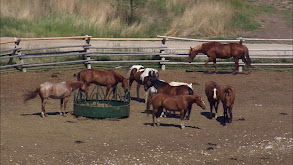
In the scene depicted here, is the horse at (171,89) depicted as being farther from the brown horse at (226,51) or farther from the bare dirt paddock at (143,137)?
the brown horse at (226,51)

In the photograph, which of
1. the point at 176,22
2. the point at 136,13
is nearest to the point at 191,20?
the point at 176,22

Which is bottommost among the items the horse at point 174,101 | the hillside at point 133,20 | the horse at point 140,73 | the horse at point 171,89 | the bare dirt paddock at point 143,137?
the bare dirt paddock at point 143,137

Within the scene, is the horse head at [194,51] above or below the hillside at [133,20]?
below

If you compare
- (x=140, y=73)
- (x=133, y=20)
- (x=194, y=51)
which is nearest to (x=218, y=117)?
(x=140, y=73)

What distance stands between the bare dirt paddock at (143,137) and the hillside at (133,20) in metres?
13.2

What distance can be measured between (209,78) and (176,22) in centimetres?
1201

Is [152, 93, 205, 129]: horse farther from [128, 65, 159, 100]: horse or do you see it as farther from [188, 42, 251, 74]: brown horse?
[188, 42, 251, 74]: brown horse

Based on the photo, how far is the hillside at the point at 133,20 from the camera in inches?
1123

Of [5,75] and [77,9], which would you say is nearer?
[5,75]

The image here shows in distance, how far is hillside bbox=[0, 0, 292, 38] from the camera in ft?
93.6

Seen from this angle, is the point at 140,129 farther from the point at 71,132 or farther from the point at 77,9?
the point at 77,9

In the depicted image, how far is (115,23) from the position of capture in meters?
29.5

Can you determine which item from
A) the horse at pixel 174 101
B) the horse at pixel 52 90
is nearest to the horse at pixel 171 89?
the horse at pixel 174 101

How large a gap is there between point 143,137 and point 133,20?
19.8m
